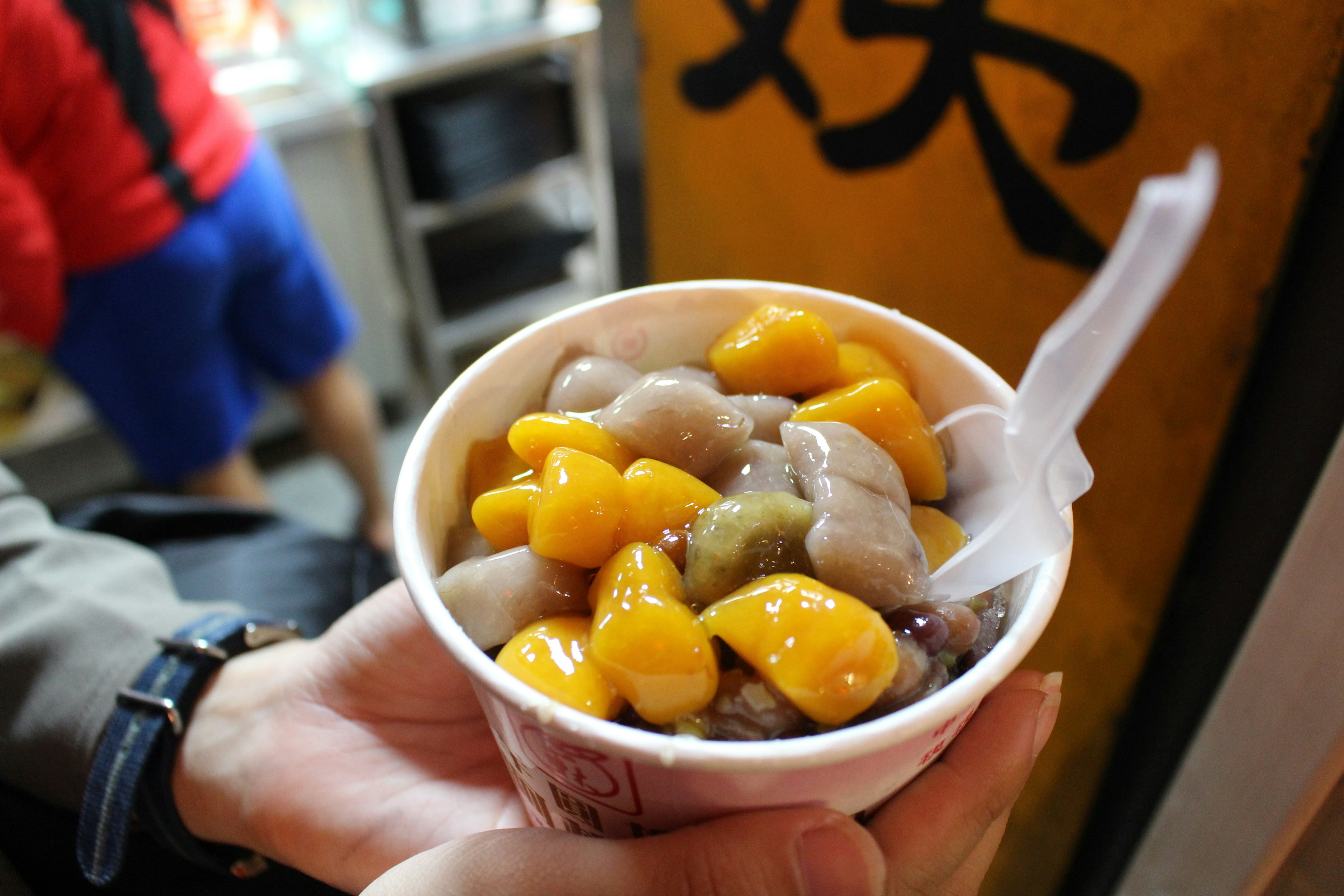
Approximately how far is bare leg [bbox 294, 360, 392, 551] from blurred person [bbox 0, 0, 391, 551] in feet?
0.04

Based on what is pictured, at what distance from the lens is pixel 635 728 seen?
51cm

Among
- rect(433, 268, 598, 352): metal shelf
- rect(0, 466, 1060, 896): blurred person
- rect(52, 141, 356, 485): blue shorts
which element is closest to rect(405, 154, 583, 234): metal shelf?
rect(433, 268, 598, 352): metal shelf

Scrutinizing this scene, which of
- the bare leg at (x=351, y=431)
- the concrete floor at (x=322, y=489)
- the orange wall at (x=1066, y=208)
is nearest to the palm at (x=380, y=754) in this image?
the orange wall at (x=1066, y=208)

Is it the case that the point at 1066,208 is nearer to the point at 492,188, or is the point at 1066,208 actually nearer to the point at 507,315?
the point at 492,188

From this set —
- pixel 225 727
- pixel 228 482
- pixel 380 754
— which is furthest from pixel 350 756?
pixel 228 482

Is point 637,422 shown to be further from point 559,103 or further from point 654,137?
point 559,103

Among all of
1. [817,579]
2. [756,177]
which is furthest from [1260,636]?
[756,177]

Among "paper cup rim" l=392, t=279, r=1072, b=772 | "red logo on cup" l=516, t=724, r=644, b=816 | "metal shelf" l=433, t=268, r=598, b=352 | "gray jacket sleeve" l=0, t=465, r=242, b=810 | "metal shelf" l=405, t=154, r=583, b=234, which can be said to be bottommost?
"metal shelf" l=433, t=268, r=598, b=352

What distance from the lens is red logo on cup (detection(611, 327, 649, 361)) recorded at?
77 cm

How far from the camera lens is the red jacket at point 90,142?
1.41m

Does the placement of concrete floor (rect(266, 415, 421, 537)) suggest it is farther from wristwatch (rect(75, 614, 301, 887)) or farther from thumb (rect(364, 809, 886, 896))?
thumb (rect(364, 809, 886, 896))

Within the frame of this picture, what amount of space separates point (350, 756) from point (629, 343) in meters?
0.50

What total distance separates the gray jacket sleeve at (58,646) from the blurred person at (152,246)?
0.81m

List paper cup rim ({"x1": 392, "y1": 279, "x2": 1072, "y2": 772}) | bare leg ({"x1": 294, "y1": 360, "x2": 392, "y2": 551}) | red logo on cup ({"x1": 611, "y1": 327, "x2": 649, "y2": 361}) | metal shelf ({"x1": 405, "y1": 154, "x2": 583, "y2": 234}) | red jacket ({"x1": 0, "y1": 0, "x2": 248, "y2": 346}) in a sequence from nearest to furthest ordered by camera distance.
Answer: paper cup rim ({"x1": 392, "y1": 279, "x2": 1072, "y2": 772})
red logo on cup ({"x1": 611, "y1": 327, "x2": 649, "y2": 361})
red jacket ({"x1": 0, "y1": 0, "x2": 248, "y2": 346})
bare leg ({"x1": 294, "y1": 360, "x2": 392, "y2": 551})
metal shelf ({"x1": 405, "y1": 154, "x2": 583, "y2": 234})
